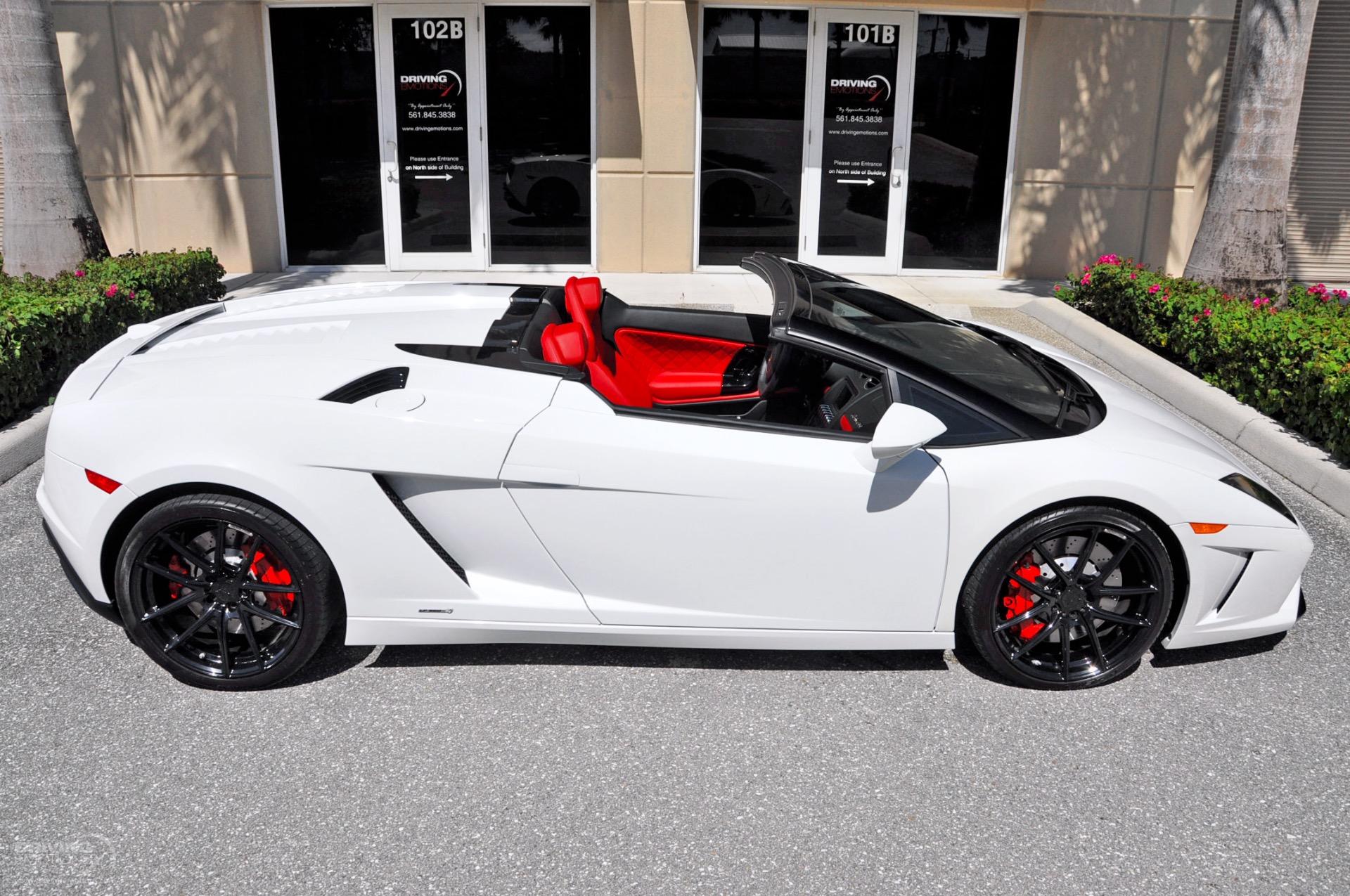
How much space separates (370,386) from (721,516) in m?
1.24

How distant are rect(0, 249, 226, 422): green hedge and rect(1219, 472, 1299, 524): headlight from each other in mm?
5935

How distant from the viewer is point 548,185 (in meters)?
11.6

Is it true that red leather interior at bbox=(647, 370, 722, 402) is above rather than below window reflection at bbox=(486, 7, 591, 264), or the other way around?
below

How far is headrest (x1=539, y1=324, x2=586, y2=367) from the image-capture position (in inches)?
155

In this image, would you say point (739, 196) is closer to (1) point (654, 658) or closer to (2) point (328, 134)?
(2) point (328, 134)

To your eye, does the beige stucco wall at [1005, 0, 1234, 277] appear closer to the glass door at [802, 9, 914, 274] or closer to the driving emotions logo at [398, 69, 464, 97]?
the glass door at [802, 9, 914, 274]

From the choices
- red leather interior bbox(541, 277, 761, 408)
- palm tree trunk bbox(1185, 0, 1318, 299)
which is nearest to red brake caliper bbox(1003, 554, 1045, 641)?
red leather interior bbox(541, 277, 761, 408)

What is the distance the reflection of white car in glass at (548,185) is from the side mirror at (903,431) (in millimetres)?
8613

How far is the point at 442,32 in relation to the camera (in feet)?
36.6

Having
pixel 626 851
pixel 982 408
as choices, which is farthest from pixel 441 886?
pixel 982 408

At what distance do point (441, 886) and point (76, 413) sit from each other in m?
2.07

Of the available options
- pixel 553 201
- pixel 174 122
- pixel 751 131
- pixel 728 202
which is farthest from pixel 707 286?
pixel 174 122

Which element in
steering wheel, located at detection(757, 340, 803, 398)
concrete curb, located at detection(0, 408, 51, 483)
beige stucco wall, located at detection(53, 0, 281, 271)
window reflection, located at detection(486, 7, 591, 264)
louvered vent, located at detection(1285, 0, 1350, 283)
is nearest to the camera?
steering wheel, located at detection(757, 340, 803, 398)

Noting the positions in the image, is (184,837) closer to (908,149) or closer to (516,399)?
(516,399)
